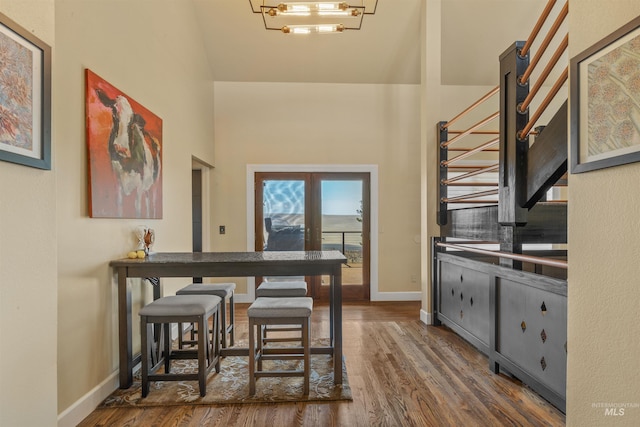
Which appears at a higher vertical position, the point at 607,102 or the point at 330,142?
the point at 330,142

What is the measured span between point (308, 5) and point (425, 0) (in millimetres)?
1653

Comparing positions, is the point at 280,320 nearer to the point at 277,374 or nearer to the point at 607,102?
the point at 277,374

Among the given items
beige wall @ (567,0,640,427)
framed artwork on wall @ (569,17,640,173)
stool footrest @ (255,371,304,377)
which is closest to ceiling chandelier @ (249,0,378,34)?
beige wall @ (567,0,640,427)

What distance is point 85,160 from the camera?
2107 mm

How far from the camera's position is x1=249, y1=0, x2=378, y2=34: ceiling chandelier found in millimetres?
3125

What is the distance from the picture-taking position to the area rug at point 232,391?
87.0 inches

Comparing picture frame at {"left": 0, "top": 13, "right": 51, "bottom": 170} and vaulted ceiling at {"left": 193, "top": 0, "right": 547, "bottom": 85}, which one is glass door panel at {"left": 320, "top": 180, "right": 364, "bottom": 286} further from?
picture frame at {"left": 0, "top": 13, "right": 51, "bottom": 170}

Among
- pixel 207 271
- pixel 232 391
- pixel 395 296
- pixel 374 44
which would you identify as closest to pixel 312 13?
pixel 374 44

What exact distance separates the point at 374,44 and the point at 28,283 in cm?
448

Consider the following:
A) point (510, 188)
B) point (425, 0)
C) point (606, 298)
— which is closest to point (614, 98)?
point (606, 298)

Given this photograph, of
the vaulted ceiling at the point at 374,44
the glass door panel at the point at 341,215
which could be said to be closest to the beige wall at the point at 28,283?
the vaulted ceiling at the point at 374,44

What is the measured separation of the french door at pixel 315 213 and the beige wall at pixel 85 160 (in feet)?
5.76

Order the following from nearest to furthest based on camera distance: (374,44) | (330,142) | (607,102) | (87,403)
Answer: (607,102), (87,403), (374,44), (330,142)

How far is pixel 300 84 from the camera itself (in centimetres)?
502
